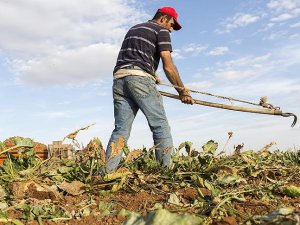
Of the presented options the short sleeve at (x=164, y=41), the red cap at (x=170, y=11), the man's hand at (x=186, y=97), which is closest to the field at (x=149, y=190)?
the man's hand at (x=186, y=97)

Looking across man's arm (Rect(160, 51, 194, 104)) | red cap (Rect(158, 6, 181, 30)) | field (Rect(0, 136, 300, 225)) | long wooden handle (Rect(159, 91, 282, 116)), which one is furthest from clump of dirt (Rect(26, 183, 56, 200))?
red cap (Rect(158, 6, 181, 30))

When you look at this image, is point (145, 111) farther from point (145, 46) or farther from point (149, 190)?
point (149, 190)

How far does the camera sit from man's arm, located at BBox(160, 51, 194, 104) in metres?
5.16

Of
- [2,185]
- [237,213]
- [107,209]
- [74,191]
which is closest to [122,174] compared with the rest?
[74,191]

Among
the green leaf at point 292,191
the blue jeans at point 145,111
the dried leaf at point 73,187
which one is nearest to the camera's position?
the green leaf at point 292,191

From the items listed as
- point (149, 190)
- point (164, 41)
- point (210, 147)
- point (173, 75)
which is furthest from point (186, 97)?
point (149, 190)

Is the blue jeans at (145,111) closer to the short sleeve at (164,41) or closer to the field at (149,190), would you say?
the field at (149,190)

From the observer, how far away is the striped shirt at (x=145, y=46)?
16.8ft

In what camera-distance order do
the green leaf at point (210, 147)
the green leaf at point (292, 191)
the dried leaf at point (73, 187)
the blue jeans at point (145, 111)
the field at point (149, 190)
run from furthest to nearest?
the blue jeans at point (145, 111)
the green leaf at point (210, 147)
the dried leaf at point (73, 187)
the green leaf at point (292, 191)
the field at point (149, 190)

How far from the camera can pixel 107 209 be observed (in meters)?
3.26

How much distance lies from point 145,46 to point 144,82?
0.42m

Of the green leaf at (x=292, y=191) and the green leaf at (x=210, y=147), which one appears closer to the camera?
the green leaf at (x=292, y=191)

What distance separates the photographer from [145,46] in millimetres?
5164

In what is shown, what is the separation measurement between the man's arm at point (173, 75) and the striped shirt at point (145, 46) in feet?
0.26
